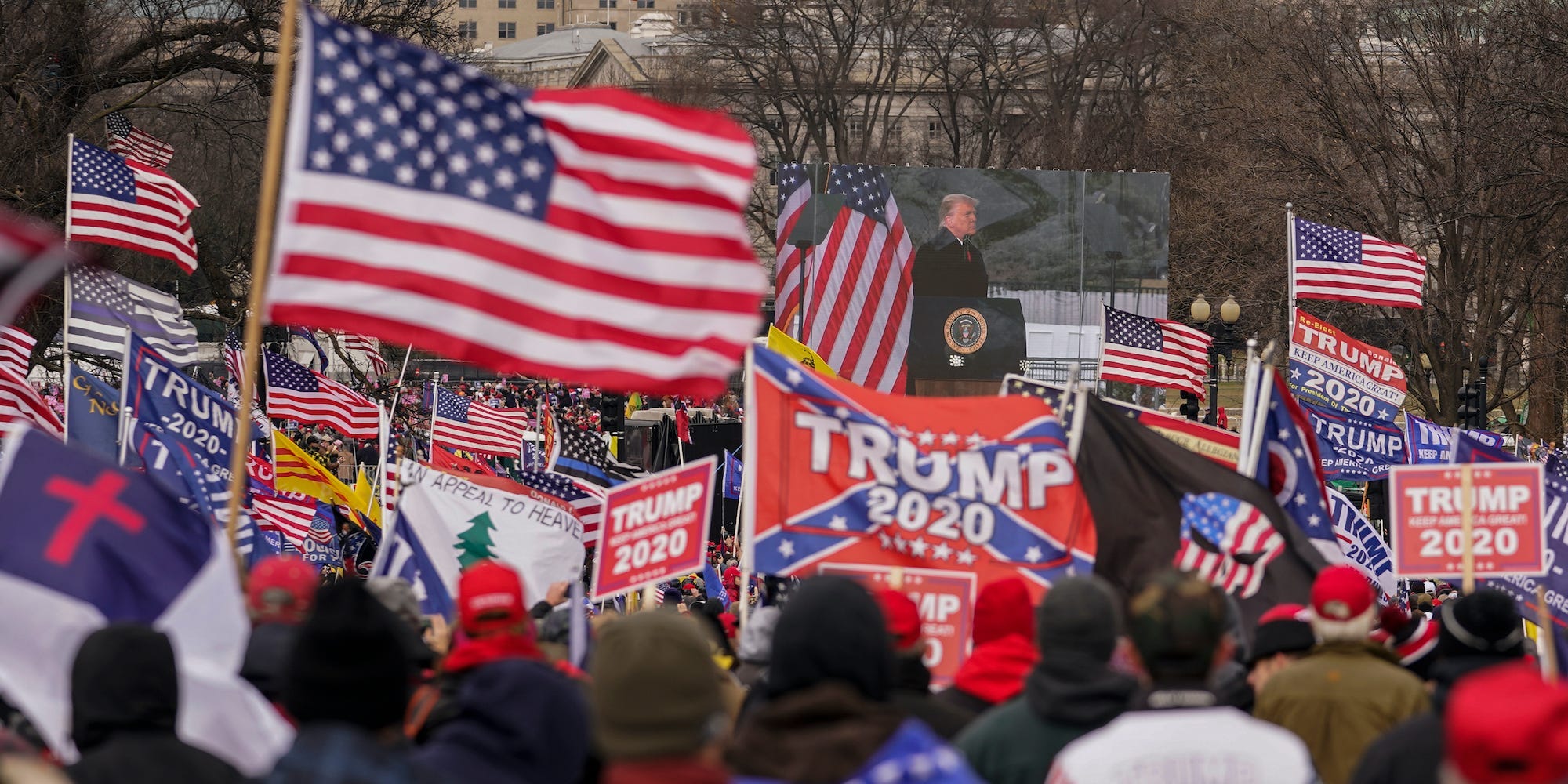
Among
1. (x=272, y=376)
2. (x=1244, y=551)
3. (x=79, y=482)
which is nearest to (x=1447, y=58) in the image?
(x=272, y=376)

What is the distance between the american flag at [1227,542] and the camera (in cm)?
796

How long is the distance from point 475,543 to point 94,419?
15.4 feet

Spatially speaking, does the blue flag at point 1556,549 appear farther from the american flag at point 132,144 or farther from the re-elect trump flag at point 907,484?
the american flag at point 132,144

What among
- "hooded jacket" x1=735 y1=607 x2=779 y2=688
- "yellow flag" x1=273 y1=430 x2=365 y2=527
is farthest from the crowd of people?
"yellow flag" x1=273 y1=430 x2=365 y2=527

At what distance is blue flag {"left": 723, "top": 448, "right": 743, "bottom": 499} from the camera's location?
2402 cm

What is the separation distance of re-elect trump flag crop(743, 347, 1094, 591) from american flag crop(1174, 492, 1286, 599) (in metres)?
0.51

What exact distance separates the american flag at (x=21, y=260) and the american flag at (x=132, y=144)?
17.9 m

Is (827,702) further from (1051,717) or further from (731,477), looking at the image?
(731,477)

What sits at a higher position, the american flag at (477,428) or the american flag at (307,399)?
the american flag at (307,399)

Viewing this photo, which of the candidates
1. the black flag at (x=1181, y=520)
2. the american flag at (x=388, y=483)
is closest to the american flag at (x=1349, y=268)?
the american flag at (x=388, y=483)

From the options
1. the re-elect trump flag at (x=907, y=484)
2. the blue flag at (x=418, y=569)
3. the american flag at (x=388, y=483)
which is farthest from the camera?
the american flag at (x=388, y=483)

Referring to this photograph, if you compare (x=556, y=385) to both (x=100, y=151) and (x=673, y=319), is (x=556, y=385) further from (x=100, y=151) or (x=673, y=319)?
(x=673, y=319)

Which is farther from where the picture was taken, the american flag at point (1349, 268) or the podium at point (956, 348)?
the podium at point (956, 348)

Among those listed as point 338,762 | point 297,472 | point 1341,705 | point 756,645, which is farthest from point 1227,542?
point 297,472
